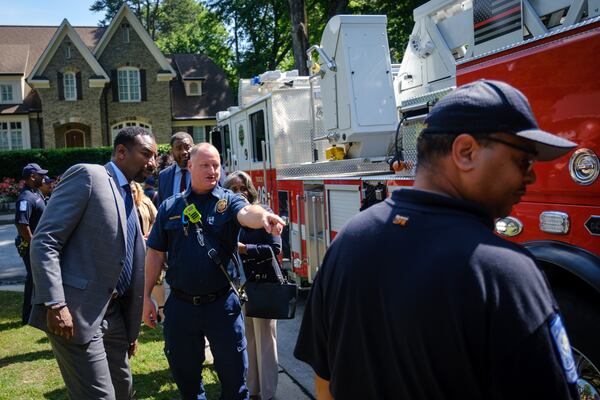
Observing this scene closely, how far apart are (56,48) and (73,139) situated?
5.14 meters

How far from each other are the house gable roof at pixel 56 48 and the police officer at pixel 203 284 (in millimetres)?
31627

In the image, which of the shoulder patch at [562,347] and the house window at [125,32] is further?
the house window at [125,32]

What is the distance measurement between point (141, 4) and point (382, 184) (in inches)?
2079

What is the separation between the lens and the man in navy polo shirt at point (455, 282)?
123cm

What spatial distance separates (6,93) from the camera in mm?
34062

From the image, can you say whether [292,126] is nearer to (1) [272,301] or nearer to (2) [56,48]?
(1) [272,301]

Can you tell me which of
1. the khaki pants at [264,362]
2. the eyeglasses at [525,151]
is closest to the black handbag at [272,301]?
the khaki pants at [264,362]

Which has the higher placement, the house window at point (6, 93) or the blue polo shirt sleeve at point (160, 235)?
the house window at point (6, 93)

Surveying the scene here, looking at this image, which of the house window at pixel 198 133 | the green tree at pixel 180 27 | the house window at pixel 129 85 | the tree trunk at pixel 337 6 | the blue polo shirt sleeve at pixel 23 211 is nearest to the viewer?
the blue polo shirt sleeve at pixel 23 211

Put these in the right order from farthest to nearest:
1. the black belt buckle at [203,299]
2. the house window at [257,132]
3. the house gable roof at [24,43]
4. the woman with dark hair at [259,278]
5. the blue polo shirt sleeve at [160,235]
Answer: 1. the house gable roof at [24,43]
2. the house window at [257,132]
3. the woman with dark hair at [259,278]
4. the blue polo shirt sleeve at [160,235]
5. the black belt buckle at [203,299]

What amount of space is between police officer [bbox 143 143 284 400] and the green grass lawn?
1.24m

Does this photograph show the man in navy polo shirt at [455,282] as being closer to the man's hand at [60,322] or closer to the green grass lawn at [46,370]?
the man's hand at [60,322]

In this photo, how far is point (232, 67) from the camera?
40.0 m

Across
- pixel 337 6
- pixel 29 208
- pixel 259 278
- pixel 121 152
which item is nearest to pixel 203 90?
pixel 337 6
